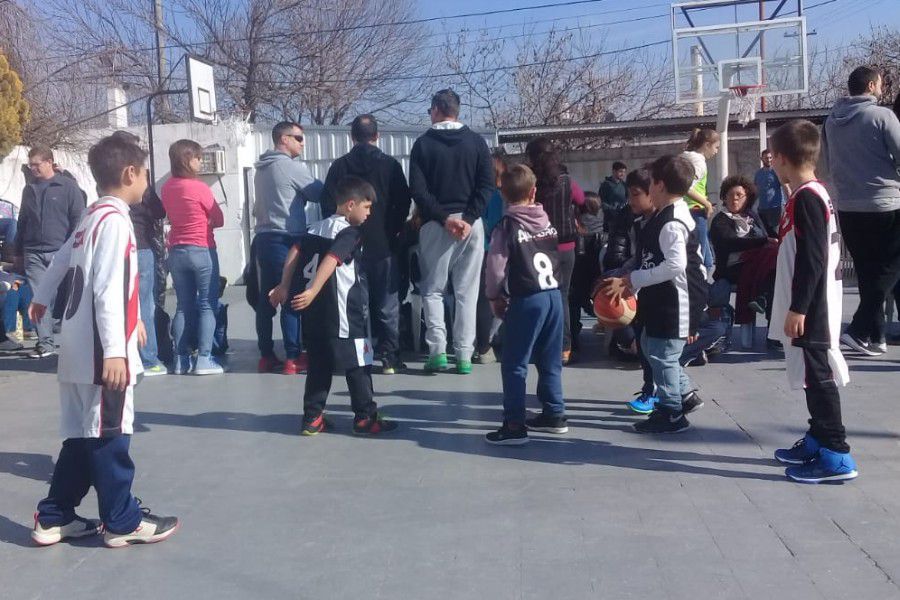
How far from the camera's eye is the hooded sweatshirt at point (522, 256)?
5395 mm

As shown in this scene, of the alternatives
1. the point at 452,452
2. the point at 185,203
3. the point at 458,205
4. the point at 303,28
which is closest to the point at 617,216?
the point at 458,205

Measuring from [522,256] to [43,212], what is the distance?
497 cm

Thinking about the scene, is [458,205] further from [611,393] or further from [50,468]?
[50,468]

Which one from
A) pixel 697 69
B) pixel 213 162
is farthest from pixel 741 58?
pixel 213 162

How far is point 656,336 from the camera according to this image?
5.32 m

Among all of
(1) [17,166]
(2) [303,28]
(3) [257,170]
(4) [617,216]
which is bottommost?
(4) [617,216]

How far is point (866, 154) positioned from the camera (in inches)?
271

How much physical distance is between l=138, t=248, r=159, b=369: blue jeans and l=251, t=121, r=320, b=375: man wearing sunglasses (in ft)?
2.81

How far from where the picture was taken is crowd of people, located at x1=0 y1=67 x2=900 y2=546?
13.1 ft

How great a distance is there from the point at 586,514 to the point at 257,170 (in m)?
4.59

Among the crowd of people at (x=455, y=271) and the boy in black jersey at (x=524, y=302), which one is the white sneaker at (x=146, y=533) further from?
the boy in black jersey at (x=524, y=302)

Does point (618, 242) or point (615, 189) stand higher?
point (615, 189)

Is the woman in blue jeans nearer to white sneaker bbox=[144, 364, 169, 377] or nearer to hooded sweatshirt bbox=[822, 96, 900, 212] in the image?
white sneaker bbox=[144, 364, 169, 377]

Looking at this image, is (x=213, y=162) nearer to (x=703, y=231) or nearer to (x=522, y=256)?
(x=703, y=231)
